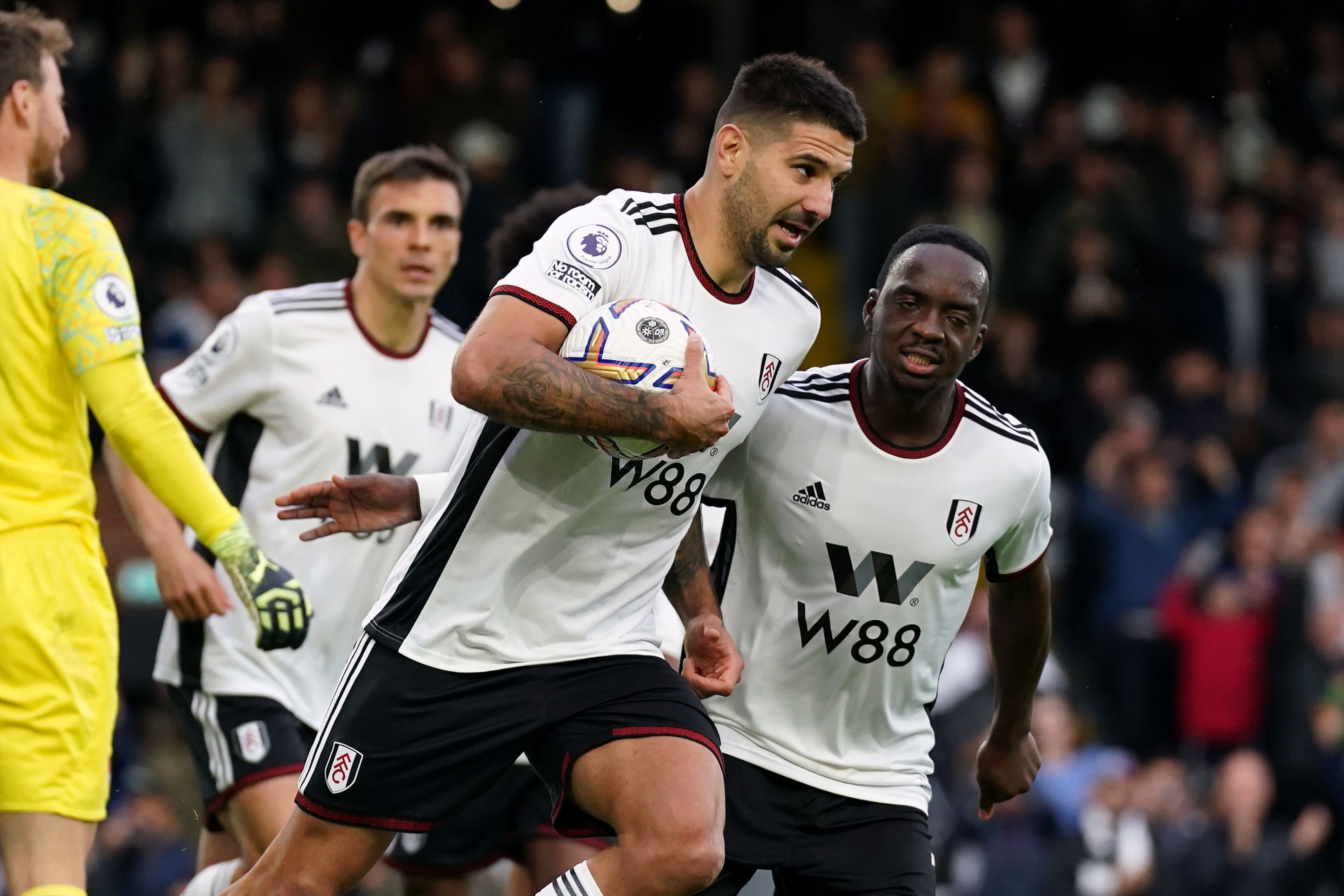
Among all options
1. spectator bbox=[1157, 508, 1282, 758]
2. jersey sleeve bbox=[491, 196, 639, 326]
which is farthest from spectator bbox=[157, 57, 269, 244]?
jersey sleeve bbox=[491, 196, 639, 326]

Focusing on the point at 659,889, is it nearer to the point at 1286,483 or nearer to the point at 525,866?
the point at 525,866

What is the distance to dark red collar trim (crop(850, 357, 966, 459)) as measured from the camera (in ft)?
18.4

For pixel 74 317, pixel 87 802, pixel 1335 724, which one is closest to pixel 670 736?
pixel 87 802

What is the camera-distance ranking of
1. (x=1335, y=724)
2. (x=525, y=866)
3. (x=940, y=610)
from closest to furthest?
(x=940, y=610), (x=525, y=866), (x=1335, y=724)

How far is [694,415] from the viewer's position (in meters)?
4.42

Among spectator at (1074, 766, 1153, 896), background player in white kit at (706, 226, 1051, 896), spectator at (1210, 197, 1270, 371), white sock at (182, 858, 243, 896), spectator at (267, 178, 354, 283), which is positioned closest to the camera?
background player in white kit at (706, 226, 1051, 896)

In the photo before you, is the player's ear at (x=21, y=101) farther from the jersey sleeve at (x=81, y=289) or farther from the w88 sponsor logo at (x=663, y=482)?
the w88 sponsor logo at (x=663, y=482)

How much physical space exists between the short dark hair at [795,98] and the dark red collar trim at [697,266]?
0.28 meters

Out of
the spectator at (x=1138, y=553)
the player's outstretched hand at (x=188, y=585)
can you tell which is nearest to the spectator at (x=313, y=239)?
the spectator at (x=1138, y=553)

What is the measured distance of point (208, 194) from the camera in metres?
14.5

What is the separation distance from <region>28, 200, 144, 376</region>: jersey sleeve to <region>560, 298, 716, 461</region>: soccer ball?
138cm

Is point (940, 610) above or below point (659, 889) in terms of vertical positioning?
above

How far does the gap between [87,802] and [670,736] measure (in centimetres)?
167

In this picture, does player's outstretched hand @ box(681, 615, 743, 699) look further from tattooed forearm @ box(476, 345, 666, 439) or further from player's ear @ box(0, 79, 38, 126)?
player's ear @ box(0, 79, 38, 126)
